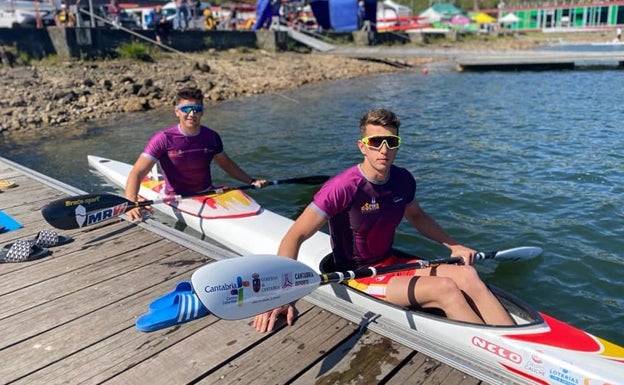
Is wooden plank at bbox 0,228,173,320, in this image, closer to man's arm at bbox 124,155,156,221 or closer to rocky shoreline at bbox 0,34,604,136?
man's arm at bbox 124,155,156,221

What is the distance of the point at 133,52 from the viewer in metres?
20.6

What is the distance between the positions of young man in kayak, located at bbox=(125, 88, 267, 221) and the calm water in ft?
6.28

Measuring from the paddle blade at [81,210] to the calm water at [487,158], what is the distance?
303 cm

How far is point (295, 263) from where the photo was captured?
3.61 metres

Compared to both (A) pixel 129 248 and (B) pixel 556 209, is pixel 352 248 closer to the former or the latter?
(A) pixel 129 248

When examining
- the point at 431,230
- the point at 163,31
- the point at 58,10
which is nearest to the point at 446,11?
the point at 163,31

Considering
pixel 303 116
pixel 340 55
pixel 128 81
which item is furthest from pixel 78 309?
pixel 340 55

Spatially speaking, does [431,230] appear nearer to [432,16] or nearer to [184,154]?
[184,154]

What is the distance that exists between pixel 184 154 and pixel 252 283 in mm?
3368

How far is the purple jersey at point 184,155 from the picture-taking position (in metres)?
6.18

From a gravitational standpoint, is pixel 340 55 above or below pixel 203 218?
above

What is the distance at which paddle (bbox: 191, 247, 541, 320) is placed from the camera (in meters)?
3.22

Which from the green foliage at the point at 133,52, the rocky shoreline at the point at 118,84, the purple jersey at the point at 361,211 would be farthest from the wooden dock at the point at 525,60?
the purple jersey at the point at 361,211

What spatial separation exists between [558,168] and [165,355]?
851cm
